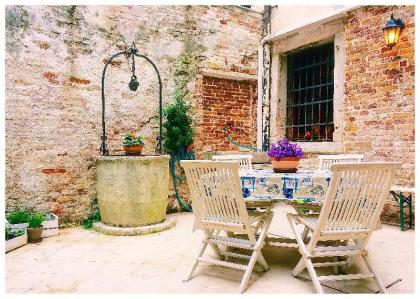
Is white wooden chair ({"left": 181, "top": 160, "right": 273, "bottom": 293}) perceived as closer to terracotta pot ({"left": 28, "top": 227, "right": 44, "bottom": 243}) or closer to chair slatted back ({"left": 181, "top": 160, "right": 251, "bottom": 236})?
chair slatted back ({"left": 181, "top": 160, "right": 251, "bottom": 236})

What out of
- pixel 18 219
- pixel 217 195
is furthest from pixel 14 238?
pixel 217 195

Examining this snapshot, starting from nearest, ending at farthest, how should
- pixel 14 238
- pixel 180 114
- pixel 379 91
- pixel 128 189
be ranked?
pixel 14 238, pixel 128 189, pixel 379 91, pixel 180 114

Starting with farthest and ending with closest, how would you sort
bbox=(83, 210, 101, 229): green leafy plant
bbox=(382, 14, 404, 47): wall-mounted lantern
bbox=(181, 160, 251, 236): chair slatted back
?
bbox=(83, 210, 101, 229): green leafy plant, bbox=(382, 14, 404, 47): wall-mounted lantern, bbox=(181, 160, 251, 236): chair slatted back

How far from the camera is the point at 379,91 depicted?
477 cm

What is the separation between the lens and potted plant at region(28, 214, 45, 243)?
3896mm

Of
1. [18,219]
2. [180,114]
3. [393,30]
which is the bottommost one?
[18,219]

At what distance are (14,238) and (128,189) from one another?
1270mm

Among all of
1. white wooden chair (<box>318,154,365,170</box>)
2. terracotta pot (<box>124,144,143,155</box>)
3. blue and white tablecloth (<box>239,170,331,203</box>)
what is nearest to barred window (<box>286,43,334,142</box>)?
white wooden chair (<box>318,154,365,170</box>)

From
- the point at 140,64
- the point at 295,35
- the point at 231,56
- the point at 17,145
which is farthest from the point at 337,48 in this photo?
the point at 17,145

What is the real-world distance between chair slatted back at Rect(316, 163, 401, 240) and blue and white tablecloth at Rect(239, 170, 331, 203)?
0.29 m

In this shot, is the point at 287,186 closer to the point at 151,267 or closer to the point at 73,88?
the point at 151,267

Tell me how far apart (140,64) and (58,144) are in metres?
1.66

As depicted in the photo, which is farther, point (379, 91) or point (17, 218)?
point (379, 91)

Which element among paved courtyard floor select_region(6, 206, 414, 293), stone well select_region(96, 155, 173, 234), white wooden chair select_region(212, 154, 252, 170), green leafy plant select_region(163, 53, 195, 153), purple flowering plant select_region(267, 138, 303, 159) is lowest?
paved courtyard floor select_region(6, 206, 414, 293)
